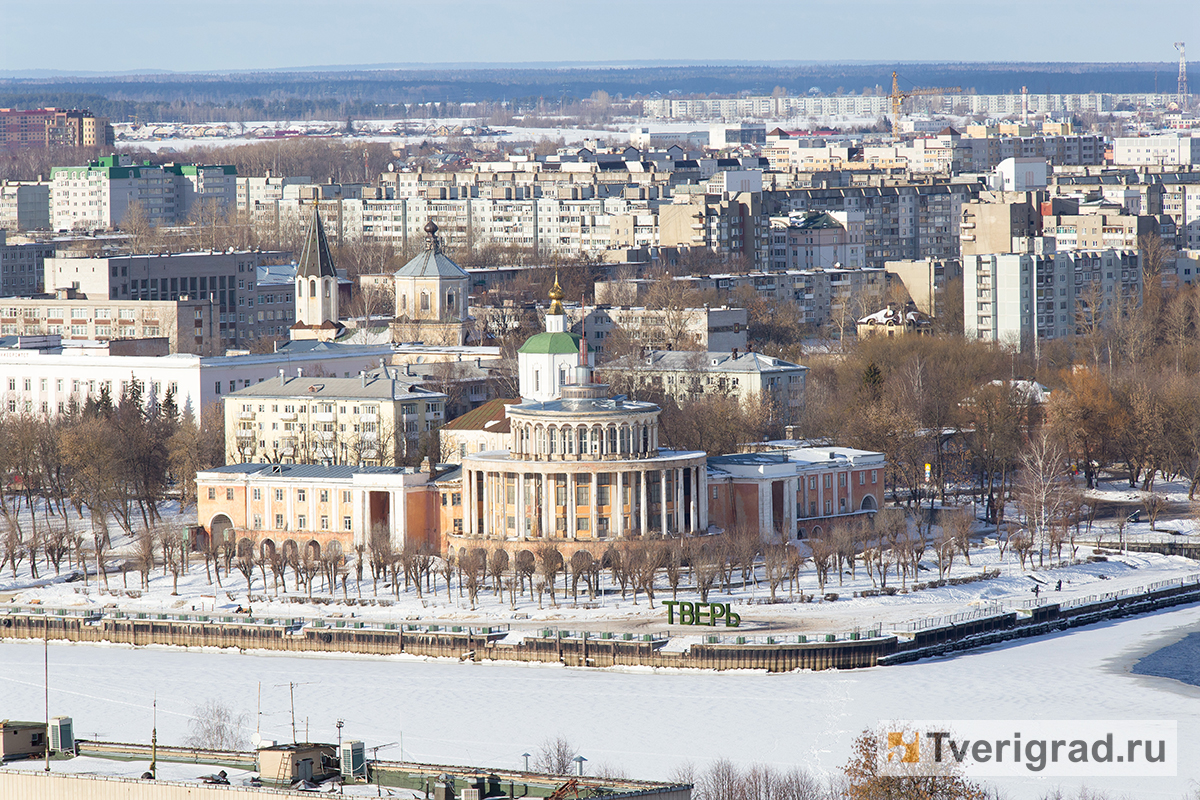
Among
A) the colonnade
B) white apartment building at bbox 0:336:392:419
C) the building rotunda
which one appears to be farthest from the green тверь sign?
white apartment building at bbox 0:336:392:419

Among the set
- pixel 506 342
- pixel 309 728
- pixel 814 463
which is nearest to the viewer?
pixel 309 728

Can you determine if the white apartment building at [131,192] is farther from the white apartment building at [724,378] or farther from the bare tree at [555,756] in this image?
the bare tree at [555,756]

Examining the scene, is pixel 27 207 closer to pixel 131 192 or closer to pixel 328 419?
pixel 131 192

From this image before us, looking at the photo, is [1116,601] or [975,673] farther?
[1116,601]

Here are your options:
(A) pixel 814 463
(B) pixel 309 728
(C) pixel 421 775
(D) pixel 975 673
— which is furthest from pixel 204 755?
(A) pixel 814 463

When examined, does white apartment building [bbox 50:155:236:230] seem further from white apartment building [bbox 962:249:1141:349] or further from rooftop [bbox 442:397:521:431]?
rooftop [bbox 442:397:521:431]

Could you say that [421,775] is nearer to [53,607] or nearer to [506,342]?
[53,607]

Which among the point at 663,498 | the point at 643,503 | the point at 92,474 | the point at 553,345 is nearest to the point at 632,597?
the point at 643,503

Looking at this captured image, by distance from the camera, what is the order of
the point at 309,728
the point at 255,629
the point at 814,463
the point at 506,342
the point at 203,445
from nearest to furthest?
1. the point at 309,728
2. the point at 255,629
3. the point at 814,463
4. the point at 203,445
5. the point at 506,342
